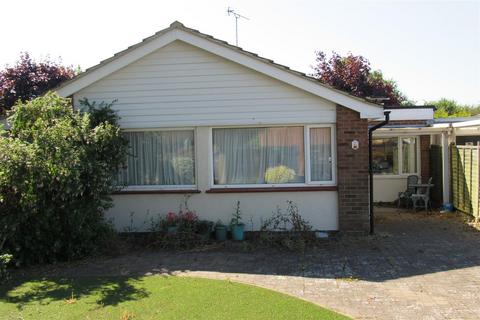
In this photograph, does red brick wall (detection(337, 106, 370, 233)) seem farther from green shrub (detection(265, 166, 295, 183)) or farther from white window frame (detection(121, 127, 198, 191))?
white window frame (detection(121, 127, 198, 191))

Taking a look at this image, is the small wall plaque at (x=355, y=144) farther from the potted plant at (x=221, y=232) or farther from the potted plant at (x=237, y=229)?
the potted plant at (x=221, y=232)

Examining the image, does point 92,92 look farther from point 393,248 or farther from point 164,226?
point 393,248

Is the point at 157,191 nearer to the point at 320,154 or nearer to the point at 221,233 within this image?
the point at 221,233

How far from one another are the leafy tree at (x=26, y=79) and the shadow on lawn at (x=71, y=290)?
45.2ft

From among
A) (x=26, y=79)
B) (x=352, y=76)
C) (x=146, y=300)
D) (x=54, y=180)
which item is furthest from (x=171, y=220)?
(x=352, y=76)

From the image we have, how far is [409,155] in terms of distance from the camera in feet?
52.3

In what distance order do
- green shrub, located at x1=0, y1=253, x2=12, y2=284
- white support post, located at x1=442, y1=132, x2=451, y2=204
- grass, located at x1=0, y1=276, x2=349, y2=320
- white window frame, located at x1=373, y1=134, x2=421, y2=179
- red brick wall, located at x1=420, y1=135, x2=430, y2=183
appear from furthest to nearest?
white window frame, located at x1=373, y1=134, x2=421, y2=179, red brick wall, located at x1=420, y1=135, x2=430, y2=183, white support post, located at x1=442, y1=132, x2=451, y2=204, green shrub, located at x1=0, y1=253, x2=12, y2=284, grass, located at x1=0, y1=276, x2=349, y2=320

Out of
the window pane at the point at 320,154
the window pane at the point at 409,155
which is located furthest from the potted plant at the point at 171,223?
the window pane at the point at 409,155

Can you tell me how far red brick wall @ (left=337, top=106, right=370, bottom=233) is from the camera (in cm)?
998

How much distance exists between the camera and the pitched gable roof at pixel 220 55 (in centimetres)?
979

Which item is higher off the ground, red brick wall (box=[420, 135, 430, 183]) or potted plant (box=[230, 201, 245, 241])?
red brick wall (box=[420, 135, 430, 183])

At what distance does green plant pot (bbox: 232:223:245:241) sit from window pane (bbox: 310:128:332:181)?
1.87 meters

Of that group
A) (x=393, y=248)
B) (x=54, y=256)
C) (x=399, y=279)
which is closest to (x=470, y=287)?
(x=399, y=279)

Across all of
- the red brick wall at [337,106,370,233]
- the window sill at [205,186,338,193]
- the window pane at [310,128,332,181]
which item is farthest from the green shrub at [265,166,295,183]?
the red brick wall at [337,106,370,233]
